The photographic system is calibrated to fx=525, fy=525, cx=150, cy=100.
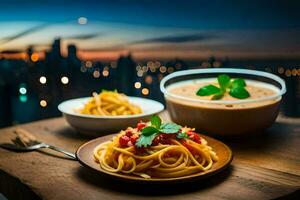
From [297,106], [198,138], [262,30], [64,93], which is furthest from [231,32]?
[198,138]

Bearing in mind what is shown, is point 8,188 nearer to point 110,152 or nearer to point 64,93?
point 110,152

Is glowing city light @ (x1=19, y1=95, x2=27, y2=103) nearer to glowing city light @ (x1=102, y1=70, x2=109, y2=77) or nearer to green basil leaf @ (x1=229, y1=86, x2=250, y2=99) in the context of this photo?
glowing city light @ (x1=102, y1=70, x2=109, y2=77)

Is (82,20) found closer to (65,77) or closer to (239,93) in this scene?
(65,77)

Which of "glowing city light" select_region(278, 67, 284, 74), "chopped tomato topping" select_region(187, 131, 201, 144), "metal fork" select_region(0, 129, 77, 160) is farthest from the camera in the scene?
"glowing city light" select_region(278, 67, 284, 74)

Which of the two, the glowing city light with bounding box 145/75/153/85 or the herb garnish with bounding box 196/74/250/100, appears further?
the glowing city light with bounding box 145/75/153/85

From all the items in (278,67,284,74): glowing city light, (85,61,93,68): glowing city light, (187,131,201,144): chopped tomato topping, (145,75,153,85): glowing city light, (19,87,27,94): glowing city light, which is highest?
(85,61,93,68): glowing city light

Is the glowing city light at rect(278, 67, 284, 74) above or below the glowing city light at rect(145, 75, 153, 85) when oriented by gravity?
above

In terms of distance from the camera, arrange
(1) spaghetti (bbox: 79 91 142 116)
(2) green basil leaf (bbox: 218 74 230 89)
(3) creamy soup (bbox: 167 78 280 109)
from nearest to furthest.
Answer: (3) creamy soup (bbox: 167 78 280 109) → (2) green basil leaf (bbox: 218 74 230 89) → (1) spaghetti (bbox: 79 91 142 116)

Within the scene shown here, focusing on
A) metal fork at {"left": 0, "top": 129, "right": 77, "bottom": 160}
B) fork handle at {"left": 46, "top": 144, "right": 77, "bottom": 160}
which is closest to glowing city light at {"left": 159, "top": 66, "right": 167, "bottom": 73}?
metal fork at {"left": 0, "top": 129, "right": 77, "bottom": 160}
